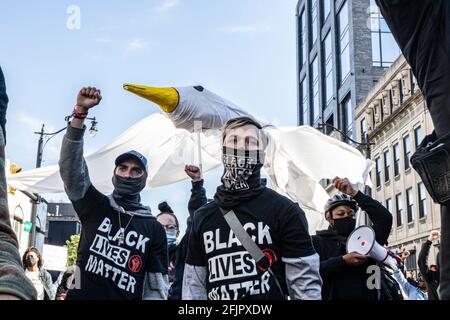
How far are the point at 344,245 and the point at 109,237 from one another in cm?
181

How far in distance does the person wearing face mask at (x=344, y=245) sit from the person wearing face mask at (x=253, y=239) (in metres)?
1.27

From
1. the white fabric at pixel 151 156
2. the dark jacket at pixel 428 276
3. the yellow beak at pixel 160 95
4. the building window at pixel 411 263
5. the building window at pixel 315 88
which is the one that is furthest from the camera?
the building window at pixel 315 88

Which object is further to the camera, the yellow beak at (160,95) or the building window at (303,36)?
the building window at (303,36)

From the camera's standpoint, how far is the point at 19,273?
1.16m

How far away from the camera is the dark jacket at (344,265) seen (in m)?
4.56

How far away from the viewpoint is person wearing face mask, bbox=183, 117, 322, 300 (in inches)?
123

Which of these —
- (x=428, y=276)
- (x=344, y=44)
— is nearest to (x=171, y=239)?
(x=428, y=276)

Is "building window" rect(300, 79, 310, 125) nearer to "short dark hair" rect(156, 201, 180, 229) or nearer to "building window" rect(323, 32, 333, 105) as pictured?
"building window" rect(323, 32, 333, 105)

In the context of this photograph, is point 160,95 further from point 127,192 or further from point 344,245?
point 344,245

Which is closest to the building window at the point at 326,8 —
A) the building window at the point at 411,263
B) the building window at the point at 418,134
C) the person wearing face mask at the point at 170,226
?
the building window at the point at 418,134

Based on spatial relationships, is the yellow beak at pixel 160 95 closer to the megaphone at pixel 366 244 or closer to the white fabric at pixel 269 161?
the white fabric at pixel 269 161
